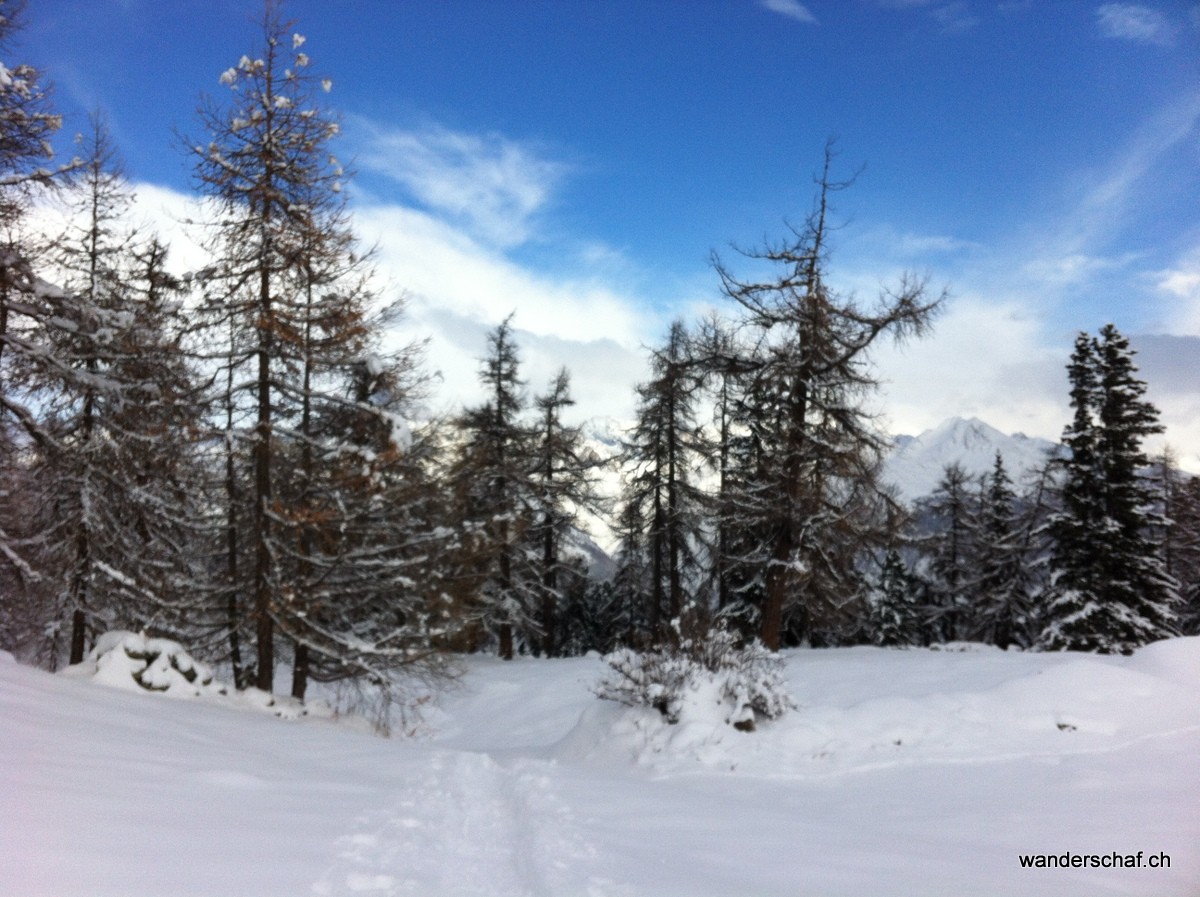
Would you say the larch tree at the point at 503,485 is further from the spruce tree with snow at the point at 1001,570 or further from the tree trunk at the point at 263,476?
the spruce tree with snow at the point at 1001,570

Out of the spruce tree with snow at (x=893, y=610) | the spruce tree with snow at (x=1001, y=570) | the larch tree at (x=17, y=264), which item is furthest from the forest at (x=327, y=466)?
the spruce tree with snow at (x=893, y=610)

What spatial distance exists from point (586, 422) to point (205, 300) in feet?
54.5

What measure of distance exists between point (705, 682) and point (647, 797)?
2970 millimetres

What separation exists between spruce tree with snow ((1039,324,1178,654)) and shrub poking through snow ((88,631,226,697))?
76.4 feet

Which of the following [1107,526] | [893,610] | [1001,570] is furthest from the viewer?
[893,610]

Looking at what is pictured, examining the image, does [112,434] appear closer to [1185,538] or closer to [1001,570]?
[1001,570]

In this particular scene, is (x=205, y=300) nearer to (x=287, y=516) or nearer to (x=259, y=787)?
(x=287, y=516)

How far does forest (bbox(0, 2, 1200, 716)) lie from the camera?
11211 millimetres

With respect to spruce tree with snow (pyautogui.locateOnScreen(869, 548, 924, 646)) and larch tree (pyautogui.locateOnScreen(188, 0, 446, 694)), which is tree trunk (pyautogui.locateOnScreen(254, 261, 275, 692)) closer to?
larch tree (pyautogui.locateOnScreen(188, 0, 446, 694))

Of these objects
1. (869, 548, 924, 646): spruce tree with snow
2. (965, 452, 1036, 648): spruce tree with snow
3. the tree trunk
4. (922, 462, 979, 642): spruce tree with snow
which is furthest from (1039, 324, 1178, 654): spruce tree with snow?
the tree trunk

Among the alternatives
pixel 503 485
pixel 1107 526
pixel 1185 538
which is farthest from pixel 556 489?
pixel 1185 538

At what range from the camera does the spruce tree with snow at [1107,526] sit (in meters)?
19.9

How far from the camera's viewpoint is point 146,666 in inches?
388

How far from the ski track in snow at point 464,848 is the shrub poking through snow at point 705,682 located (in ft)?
10.9
